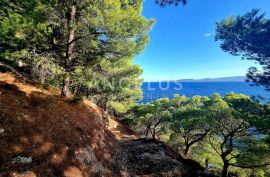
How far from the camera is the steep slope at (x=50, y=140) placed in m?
5.99

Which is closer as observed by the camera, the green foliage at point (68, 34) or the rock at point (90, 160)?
the rock at point (90, 160)

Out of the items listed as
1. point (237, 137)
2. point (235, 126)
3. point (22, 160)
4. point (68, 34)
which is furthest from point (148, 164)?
point (68, 34)

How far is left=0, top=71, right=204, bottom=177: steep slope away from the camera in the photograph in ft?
19.6

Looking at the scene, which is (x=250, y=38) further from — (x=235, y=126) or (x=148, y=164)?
(x=148, y=164)

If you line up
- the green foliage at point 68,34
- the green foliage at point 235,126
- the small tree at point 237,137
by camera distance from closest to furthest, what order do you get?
the green foliage at point 68,34, the green foliage at point 235,126, the small tree at point 237,137

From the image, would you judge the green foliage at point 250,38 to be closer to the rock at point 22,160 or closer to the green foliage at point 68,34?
the green foliage at point 68,34

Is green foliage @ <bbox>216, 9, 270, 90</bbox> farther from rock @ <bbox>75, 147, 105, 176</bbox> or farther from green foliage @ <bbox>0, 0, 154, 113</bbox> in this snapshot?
rock @ <bbox>75, 147, 105, 176</bbox>

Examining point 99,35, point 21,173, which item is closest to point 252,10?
point 99,35

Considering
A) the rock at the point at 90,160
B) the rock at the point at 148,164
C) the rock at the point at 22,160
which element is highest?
the rock at the point at 22,160

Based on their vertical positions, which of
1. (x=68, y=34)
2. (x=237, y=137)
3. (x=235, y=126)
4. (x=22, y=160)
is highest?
(x=68, y=34)

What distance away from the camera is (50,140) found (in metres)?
7.15

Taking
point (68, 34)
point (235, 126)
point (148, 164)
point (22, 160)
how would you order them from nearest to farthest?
1. point (22, 160)
2. point (68, 34)
3. point (148, 164)
4. point (235, 126)

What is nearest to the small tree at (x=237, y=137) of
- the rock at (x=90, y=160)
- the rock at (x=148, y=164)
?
the rock at (x=148, y=164)

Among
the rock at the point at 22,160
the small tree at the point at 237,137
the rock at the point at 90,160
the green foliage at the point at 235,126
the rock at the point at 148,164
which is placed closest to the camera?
the rock at the point at 22,160
